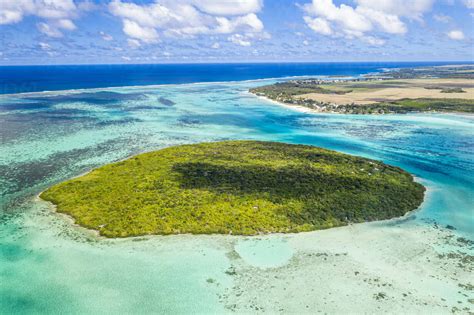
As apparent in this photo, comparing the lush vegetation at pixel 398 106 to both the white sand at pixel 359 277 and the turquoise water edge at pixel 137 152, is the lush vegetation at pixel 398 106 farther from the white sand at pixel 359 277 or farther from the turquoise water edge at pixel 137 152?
the white sand at pixel 359 277

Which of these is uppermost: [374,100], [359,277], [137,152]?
[374,100]

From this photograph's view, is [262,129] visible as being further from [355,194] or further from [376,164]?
[355,194]

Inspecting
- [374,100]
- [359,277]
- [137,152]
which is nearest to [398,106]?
[374,100]

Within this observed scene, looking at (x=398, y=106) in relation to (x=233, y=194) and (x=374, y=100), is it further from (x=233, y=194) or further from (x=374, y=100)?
(x=233, y=194)

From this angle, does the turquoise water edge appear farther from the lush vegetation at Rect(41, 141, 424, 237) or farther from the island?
the island

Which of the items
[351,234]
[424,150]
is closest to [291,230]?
[351,234]

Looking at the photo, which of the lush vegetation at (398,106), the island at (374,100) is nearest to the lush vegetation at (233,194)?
the lush vegetation at (398,106)
